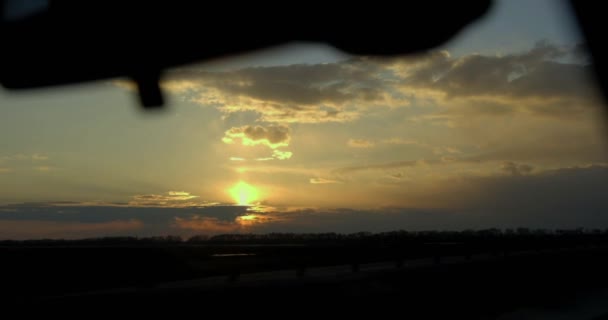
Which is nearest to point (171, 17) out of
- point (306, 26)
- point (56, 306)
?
point (306, 26)

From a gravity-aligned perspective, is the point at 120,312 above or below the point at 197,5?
below

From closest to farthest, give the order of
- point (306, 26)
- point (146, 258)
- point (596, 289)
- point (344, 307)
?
point (306, 26)
point (344, 307)
point (596, 289)
point (146, 258)

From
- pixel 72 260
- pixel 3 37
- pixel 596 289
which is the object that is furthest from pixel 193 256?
pixel 3 37

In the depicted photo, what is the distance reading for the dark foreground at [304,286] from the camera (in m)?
10.7

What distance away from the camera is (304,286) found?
39.4 feet

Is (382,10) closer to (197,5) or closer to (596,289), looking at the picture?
(197,5)

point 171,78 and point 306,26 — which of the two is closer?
point 306,26

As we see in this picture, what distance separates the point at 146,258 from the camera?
932 inches

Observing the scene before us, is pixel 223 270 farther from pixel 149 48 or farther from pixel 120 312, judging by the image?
pixel 149 48

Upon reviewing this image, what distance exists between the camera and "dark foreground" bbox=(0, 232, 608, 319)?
10664 millimetres

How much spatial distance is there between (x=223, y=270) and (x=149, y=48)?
19898mm

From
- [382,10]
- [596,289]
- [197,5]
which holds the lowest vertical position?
[596,289]

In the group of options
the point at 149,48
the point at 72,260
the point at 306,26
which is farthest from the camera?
the point at 72,260

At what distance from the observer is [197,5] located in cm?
274
